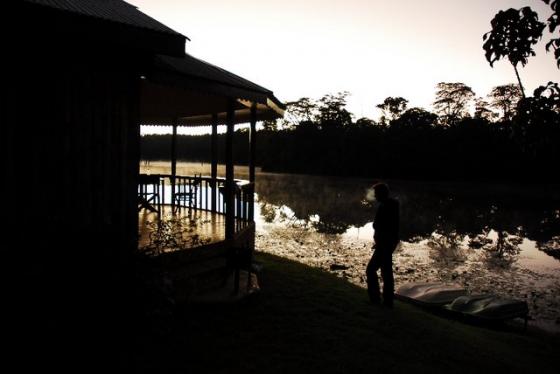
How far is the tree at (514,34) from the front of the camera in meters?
2.89

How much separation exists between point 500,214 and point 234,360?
85.4 ft

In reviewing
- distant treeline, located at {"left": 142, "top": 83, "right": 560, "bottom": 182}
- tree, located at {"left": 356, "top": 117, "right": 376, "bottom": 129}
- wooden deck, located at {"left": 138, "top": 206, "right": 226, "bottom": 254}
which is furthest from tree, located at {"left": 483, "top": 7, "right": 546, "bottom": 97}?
tree, located at {"left": 356, "top": 117, "right": 376, "bottom": 129}

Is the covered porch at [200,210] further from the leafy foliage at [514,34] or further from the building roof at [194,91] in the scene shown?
the leafy foliage at [514,34]

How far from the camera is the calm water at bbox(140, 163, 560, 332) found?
1141cm

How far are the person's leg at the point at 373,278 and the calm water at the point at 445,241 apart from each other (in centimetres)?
406

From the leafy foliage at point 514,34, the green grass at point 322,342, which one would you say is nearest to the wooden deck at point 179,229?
the green grass at point 322,342

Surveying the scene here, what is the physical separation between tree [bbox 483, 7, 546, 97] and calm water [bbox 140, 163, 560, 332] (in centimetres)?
740

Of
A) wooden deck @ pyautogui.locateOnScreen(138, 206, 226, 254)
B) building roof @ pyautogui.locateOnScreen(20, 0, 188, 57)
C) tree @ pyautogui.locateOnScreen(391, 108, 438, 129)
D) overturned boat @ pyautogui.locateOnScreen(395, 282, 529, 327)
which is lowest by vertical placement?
overturned boat @ pyautogui.locateOnScreen(395, 282, 529, 327)

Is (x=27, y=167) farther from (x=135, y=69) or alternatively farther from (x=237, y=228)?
(x=237, y=228)

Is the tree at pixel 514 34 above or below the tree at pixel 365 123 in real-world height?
below

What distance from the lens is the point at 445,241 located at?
17.2 metres

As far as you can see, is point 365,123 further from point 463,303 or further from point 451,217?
point 463,303

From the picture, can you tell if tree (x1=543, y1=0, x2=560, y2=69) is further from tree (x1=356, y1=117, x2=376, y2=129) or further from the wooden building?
tree (x1=356, y1=117, x2=376, y2=129)

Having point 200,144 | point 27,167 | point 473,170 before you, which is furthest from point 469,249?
point 200,144
